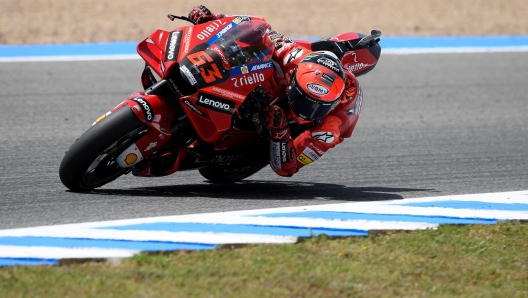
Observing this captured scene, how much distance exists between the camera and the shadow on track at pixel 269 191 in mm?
5871

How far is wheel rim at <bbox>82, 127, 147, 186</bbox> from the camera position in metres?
5.30

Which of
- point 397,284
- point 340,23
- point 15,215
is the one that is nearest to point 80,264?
point 15,215

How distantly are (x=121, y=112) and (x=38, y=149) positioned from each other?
2.32m

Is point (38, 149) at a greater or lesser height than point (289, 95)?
lesser

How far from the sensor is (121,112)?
17.0ft

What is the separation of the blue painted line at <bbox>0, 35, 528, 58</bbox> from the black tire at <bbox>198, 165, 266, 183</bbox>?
6419mm

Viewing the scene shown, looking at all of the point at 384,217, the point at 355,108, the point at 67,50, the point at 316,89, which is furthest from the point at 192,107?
the point at 67,50

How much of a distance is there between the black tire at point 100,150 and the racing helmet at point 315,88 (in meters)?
1.15

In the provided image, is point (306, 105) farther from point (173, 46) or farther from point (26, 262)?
point (26, 262)

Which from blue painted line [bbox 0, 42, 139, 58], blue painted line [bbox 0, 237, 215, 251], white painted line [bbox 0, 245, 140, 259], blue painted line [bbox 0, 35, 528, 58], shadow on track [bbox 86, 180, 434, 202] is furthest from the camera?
blue painted line [bbox 0, 35, 528, 58]

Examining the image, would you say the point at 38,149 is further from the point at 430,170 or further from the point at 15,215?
the point at 430,170

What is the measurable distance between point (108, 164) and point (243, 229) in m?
1.21

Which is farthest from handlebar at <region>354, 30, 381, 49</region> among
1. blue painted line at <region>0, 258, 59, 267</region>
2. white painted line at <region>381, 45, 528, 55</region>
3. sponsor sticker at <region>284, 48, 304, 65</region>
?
white painted line at <region>381, 45, 528, 55</region>

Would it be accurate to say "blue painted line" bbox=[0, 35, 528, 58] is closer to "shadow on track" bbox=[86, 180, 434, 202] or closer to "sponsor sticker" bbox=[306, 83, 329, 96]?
"shadow on track" bbox=[86, 180, 434, 202]
